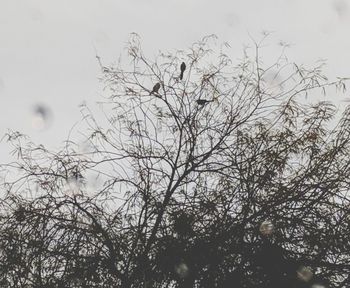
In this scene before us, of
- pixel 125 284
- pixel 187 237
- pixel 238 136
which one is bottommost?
pixel 125 284

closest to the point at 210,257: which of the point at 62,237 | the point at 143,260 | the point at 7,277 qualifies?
the point at 143,260

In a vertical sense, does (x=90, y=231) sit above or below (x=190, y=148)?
below

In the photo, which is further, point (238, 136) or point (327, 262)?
point (238, 136)

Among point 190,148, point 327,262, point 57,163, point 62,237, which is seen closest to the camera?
point 327,262

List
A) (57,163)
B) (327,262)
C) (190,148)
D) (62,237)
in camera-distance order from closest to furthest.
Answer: (327,262) → (62,237) → (57,163) → (190,148)

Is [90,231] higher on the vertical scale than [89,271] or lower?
higher

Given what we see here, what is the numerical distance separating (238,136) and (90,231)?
6.64 ft

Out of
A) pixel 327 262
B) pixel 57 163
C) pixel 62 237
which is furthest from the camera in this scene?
pixel 57 163

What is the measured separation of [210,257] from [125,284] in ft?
2.70

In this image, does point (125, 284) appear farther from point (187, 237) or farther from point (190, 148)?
point (190, 148)

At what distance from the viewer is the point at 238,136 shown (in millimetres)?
5695

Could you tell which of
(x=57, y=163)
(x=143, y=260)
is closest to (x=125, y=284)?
(x=143, y=260)

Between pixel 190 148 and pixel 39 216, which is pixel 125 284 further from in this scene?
pixel 190 148

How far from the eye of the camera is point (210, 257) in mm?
4543
